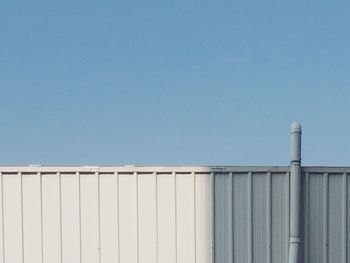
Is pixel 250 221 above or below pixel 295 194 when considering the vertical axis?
below

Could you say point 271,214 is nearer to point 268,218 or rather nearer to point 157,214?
point 268,218

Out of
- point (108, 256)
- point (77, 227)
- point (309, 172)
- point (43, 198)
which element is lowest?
point (108, 256)

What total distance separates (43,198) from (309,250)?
3355 millimetres

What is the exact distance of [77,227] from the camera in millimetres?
4844

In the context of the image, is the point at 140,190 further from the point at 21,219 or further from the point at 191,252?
the point at 21,219

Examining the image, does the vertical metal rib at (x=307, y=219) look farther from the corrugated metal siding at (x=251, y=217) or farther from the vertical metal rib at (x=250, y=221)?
the vertical metal rib at (x=250, y=221)

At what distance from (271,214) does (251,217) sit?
0.83 feet

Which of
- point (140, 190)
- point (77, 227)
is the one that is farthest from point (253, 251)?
point (77, 227)

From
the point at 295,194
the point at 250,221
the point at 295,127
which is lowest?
the point at 250,221

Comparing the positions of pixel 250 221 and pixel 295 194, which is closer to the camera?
pixel 295 194

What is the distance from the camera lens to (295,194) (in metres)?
4.79

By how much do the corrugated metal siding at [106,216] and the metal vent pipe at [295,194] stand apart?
3.22ft

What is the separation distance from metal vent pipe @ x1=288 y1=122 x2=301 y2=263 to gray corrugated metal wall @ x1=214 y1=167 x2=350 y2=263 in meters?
0.11

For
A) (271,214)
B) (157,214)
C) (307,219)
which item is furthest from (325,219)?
(157,214)
